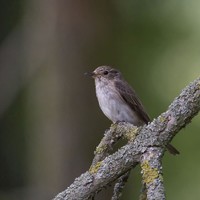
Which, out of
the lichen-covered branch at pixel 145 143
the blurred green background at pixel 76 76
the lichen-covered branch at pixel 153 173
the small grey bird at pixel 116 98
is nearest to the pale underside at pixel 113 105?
the small grey bird at pixel 116 98

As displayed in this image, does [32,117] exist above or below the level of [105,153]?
above

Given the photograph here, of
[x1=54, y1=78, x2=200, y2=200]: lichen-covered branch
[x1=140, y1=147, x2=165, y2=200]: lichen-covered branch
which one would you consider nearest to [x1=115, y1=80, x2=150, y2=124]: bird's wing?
[x1=54, y1=78, x2=200, y2=200]: lichen-covered branch

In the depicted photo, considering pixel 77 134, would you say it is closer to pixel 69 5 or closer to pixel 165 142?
pixel 69 5

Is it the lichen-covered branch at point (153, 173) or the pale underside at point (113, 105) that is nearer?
the lichen-covered branch at point (153, 173)

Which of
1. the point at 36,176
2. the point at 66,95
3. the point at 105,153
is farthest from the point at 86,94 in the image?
the point at 105,153

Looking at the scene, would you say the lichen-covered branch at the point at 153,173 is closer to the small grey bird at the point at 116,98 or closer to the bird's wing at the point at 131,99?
the small grey bird at the point at 116,98

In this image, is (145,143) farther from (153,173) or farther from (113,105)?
(113,105)

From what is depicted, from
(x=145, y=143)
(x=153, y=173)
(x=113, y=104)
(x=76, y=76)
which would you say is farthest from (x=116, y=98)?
(x=153, y=173)
